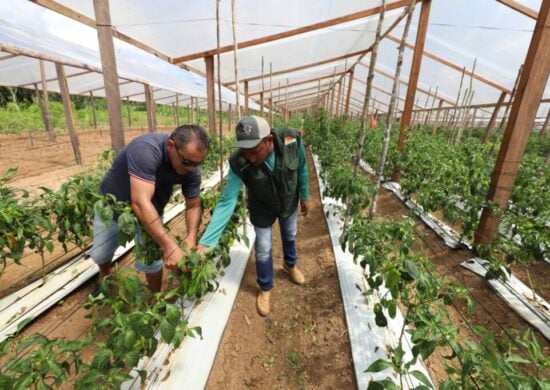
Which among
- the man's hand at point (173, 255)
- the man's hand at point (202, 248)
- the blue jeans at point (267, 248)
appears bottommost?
the blue jeans at point (267, 248)

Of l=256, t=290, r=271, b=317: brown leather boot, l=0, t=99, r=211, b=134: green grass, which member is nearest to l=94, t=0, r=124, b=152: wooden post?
l=256, t=290, r=271, b=317: brown leather boot

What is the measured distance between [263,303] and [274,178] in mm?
1119

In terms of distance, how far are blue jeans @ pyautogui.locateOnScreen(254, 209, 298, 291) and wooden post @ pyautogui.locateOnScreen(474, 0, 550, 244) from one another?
1831mm

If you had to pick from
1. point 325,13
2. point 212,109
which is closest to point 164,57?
point 212,109

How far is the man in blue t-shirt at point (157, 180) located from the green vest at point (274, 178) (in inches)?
13.6

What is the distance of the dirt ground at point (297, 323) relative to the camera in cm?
186

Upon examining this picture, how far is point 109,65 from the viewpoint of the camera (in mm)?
2547

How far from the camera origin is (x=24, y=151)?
319 inches

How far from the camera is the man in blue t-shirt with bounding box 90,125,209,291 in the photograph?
5.04 feet

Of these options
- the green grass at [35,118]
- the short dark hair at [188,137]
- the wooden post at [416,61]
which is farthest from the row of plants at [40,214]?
the green grass at [35,118]

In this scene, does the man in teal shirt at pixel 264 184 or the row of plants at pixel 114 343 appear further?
the man in teal shirt at pixel 264 184

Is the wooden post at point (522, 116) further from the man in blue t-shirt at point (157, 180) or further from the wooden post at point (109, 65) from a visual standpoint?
the wooden post at point (109, 65)

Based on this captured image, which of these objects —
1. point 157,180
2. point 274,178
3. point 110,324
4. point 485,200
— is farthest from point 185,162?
point 485,200

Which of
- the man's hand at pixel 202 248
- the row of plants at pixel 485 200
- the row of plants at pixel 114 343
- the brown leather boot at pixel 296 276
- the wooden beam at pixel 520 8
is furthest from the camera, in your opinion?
the wooden beam at pixel 520 8
